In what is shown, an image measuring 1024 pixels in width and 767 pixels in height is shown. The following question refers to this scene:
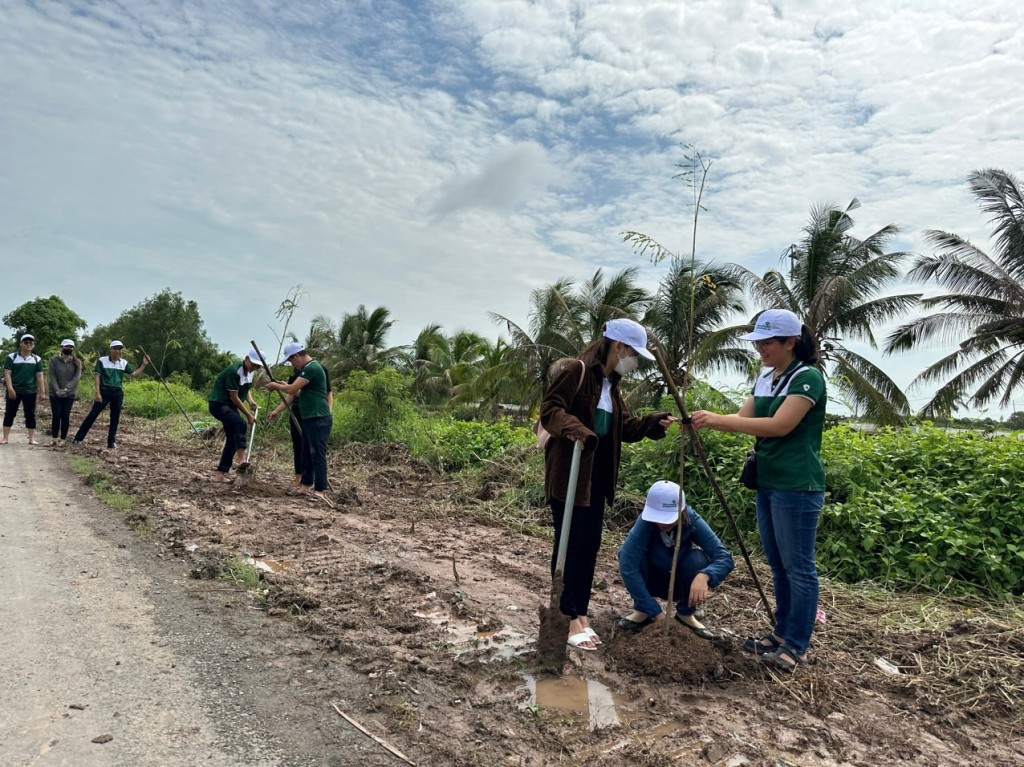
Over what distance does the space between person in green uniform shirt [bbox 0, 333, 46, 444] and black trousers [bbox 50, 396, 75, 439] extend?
1.26 feet

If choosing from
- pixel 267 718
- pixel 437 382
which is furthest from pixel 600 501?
pixel 437 382

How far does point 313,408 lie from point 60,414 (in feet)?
21.5

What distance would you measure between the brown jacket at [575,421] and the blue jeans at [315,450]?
4.49m

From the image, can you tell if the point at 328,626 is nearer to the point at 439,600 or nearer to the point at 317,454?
the point at 439,600

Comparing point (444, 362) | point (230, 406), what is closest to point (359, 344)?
point (444, 362)

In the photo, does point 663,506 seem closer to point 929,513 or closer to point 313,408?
point 929,513

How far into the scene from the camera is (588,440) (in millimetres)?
3676

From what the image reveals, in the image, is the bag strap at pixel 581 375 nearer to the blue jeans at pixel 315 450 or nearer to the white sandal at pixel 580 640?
the white sandal at pixel 580 640

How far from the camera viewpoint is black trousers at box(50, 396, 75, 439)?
11516 mm

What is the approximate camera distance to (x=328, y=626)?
12.7 ft

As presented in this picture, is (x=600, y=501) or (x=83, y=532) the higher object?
(x=600, y=501)

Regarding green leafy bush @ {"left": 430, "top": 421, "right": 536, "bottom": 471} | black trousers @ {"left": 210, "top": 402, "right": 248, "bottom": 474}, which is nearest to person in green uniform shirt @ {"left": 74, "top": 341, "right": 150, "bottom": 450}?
black trousers @ {"left": 210, "top": 402, "right": 248, "bottom": 474}

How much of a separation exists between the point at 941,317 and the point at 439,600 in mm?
20178

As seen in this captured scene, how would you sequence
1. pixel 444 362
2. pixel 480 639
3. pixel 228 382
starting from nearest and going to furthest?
pixel 480 639, pixel 228 382, pixel 444 362
